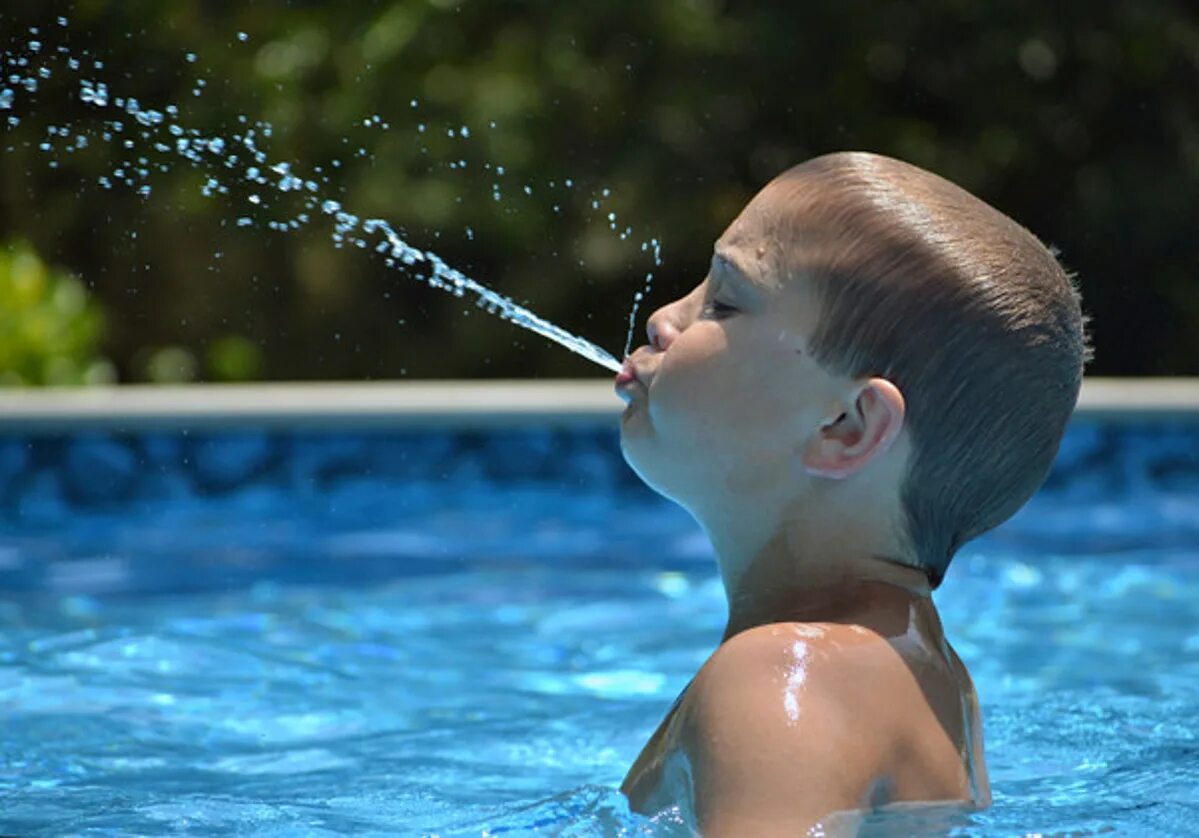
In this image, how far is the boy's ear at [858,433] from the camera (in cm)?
208

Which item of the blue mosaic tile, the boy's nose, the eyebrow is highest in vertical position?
the eyebrow

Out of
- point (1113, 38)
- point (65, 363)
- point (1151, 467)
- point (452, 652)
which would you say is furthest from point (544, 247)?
point (452, 652)

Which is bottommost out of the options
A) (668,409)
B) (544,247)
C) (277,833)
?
(277,833)

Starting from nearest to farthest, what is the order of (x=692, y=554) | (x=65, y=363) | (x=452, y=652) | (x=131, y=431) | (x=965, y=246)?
(x=965, y=246), (x=452, y=652), (x=692, y=554), (x=131, y=431), (x=65, y=363)

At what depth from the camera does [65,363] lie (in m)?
7.92

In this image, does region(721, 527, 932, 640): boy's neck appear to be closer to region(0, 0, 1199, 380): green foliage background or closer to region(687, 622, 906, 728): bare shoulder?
region(687, 622, 906, 728): bare shoulder

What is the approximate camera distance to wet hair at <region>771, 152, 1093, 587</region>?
2.05 meters

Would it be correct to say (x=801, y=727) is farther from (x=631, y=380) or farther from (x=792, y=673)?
(x=631, y=380)

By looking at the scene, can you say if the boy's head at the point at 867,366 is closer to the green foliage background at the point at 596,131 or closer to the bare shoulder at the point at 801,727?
the bare shoulder at the point at 801,727

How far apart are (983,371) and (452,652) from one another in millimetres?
2456

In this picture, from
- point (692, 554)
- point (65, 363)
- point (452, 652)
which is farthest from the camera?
point (65, 363)

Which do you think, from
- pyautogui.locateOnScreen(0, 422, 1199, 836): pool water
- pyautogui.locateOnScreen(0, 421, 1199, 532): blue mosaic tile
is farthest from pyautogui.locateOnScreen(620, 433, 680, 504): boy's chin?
pyautogui.locateOnScreen(0, 421, 1199, 532): blue mosaic tile

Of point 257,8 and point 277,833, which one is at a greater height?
point 257,8

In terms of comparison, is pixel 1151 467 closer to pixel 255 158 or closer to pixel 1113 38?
pixel 1113 38
